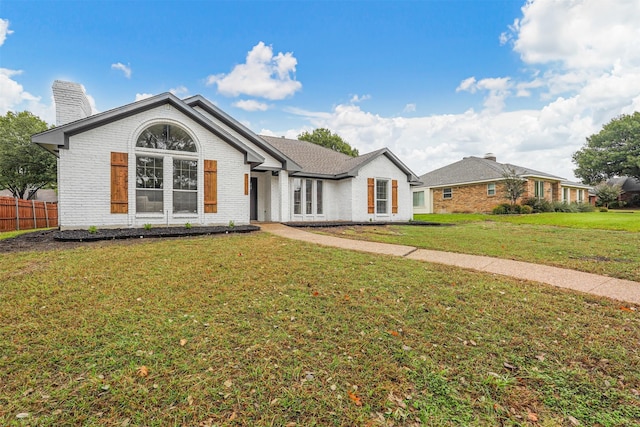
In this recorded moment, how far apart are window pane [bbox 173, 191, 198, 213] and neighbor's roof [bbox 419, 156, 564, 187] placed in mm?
17382

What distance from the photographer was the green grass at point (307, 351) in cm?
222

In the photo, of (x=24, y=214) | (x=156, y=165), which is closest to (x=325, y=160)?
(x=156, y=165)

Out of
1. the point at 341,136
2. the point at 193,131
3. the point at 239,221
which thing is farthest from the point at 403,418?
the point at 341,136

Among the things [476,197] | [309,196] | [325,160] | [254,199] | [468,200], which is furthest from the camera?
[468,200]

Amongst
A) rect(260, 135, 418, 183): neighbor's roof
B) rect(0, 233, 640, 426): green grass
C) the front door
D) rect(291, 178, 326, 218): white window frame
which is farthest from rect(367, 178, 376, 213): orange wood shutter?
rect(0, 233, 640, 426): green grass

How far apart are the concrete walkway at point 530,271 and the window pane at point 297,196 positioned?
7.83 meters

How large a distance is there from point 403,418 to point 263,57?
19.5m

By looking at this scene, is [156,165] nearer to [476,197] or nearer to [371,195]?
[371,195]

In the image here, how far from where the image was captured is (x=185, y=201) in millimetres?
11016

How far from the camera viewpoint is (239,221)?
1202 centimetres

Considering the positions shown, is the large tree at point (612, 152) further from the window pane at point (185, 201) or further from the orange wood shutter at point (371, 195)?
the window pane at point (185, 201)

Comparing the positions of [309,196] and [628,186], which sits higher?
[628,186]

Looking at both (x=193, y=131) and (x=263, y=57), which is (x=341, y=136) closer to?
(x=263, y=57)

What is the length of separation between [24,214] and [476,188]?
99.0 ft
